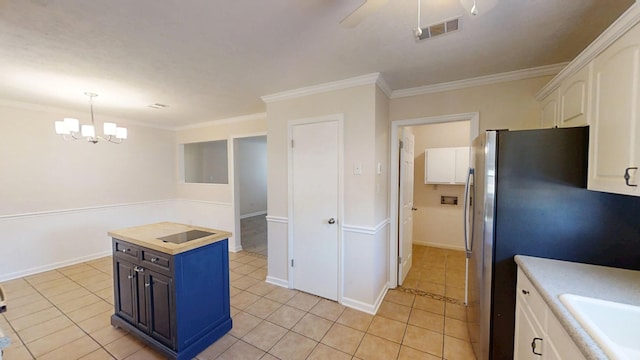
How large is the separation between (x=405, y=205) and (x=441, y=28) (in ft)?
7.11

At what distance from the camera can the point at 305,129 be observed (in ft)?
9.50

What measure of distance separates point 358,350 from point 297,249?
1.28 meters

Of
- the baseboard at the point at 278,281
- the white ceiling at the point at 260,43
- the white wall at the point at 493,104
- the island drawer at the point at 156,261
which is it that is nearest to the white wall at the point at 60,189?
the white ceiling at the point at 260,43

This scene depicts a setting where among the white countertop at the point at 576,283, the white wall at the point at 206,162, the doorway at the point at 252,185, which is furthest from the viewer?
the doorway at the point at 252,185

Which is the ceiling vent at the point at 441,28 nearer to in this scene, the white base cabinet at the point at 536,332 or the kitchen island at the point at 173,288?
the white base cabinet at the point at 536,332

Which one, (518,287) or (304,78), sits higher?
(304,78)

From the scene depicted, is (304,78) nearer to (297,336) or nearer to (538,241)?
(538,241)

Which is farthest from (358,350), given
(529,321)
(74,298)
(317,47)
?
(74,298)

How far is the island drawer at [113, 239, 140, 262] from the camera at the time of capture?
209 cm

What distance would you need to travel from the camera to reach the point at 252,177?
8.12m

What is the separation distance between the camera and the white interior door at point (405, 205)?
316cm

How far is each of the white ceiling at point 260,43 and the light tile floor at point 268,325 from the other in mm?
2465

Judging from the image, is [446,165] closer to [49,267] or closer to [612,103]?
[612,103]

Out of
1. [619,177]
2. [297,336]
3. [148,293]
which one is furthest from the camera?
[297,336]
